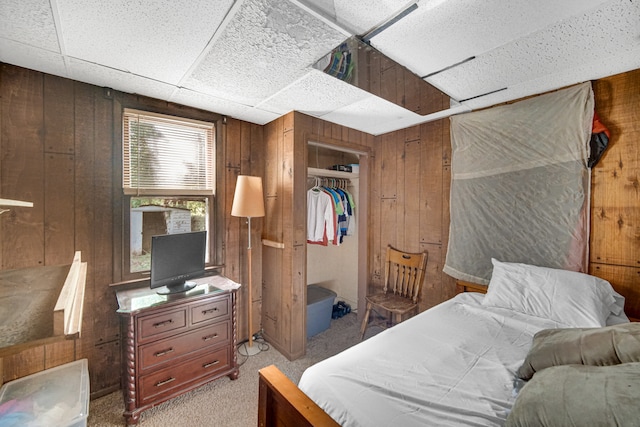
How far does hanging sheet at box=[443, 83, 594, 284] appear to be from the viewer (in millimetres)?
1889

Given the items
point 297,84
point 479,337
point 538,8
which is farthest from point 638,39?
point 297,84

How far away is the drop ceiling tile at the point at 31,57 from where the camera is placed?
1515 mm

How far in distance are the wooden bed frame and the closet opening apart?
6.62 ft

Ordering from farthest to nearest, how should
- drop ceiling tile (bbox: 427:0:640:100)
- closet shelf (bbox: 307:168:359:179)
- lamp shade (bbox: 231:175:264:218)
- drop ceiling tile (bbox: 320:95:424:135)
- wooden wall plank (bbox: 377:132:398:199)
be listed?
closet shelf (bbox: 307:168:359:179) < wooden wall plank (bbox: 377:132:398:199) < lamp shade (bbox: 231:175:264:218) < drop ceiling tile (bbox: 320:95:424:135) < drop ceiling tile (bbox: 427:0:640:100)

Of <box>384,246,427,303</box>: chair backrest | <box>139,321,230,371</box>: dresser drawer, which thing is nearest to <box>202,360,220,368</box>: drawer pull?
<box>139,321,230,371</box>: dresser drawer

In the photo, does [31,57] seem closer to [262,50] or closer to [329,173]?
[262,50]

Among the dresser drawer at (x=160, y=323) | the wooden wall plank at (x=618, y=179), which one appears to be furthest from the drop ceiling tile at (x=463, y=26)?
the dresser drawer at (x=160, y=323)

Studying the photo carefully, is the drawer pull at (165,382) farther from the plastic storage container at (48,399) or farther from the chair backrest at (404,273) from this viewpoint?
the chair backrest at (404,273)

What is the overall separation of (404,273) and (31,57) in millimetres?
3462

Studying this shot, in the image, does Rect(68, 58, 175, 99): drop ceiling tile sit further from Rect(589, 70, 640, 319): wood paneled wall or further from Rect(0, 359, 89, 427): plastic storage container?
Rect(589, 70, 640, 319): wood paneled wall

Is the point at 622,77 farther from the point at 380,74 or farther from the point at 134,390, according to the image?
the point at 134,390

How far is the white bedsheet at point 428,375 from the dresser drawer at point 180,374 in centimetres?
124

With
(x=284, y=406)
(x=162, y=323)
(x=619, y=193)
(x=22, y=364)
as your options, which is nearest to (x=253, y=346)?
(x=162, y=323)

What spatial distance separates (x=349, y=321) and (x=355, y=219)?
1326 millimetres
